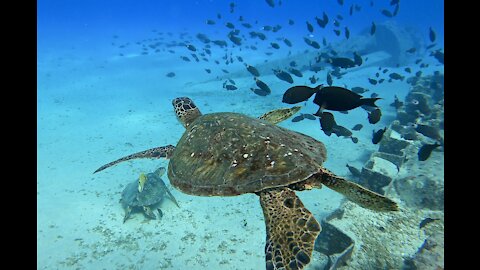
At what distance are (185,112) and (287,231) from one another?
2.71 meters

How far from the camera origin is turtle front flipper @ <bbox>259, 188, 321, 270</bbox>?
2.56 m

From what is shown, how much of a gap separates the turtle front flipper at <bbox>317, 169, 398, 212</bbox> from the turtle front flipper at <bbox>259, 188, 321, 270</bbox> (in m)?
0.41

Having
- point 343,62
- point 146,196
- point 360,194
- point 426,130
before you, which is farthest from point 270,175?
point 426,130

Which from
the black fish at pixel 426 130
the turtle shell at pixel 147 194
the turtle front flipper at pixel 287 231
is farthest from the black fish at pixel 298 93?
the black fish at pixel 426 130

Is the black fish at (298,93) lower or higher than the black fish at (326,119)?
higher

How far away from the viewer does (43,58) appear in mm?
24375

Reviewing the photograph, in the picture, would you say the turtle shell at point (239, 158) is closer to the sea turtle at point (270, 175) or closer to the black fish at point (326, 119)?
the sea turtle at point (270, 175)

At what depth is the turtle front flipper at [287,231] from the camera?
2.56 m

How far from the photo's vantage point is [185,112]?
478cm

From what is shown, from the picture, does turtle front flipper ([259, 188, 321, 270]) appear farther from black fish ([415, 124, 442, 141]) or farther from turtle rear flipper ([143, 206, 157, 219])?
black fish ([415, 124, 442, 141])

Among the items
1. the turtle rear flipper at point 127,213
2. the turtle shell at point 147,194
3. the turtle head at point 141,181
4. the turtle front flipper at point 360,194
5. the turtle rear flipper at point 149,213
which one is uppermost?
the turtle front flipper at point 360,194

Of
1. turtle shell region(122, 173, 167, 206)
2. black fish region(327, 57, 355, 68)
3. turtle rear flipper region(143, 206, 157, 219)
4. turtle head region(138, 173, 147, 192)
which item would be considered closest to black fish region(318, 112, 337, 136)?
black fish region(327, 57, 355, 68)

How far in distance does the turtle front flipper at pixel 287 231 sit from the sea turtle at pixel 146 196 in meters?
3.93

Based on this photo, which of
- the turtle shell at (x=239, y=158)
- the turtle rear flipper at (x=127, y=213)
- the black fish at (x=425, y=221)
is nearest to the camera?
the turtle shell at (x=239, y=158)
